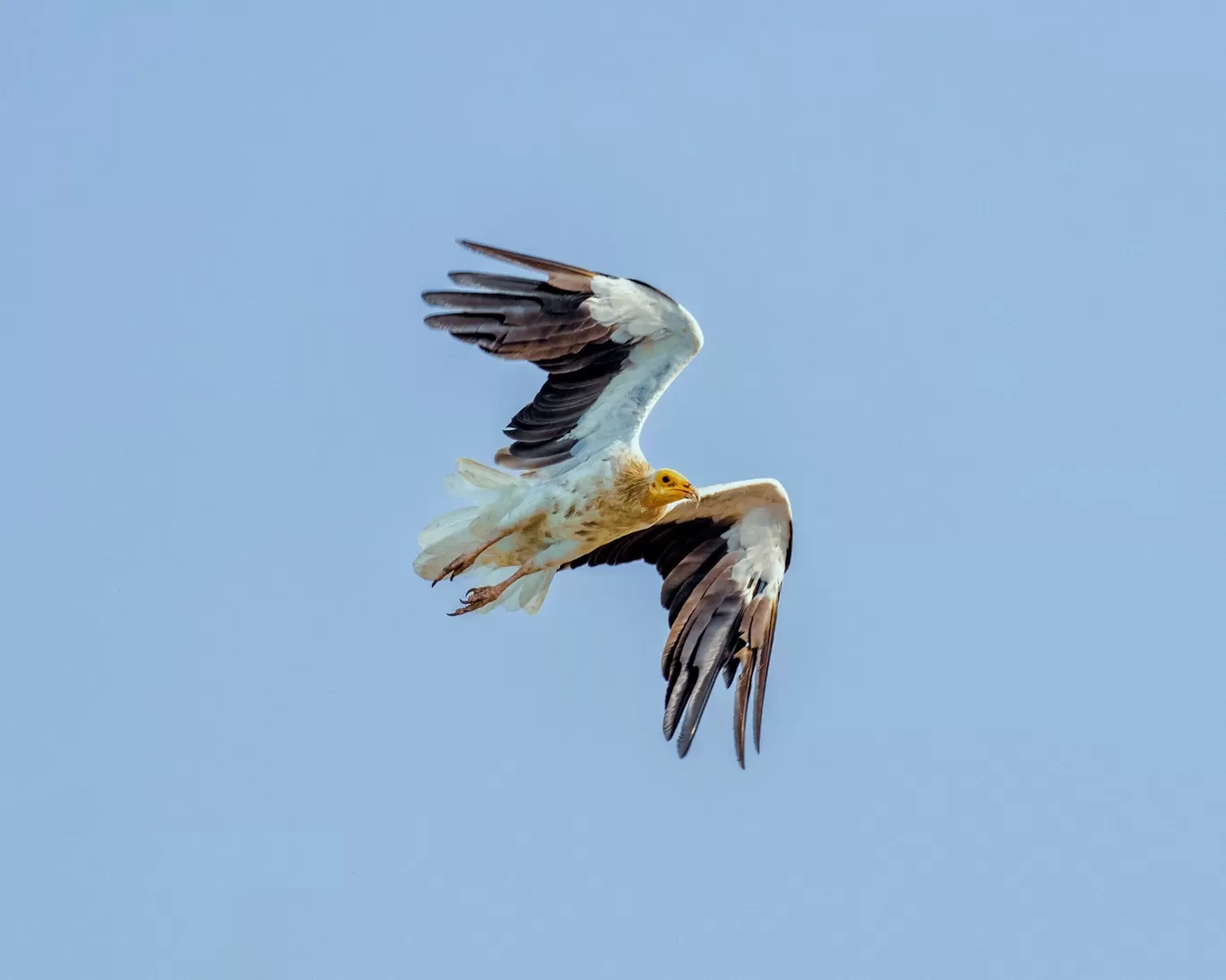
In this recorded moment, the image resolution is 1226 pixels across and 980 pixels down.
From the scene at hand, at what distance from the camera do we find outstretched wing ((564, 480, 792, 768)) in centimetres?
1188

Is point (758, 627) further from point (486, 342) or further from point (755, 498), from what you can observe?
point (486, 342)

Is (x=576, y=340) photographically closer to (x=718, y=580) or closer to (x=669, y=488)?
(x=669, y=488)

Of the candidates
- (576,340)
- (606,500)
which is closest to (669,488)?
(606,500)

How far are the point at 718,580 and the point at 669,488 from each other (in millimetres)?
1188

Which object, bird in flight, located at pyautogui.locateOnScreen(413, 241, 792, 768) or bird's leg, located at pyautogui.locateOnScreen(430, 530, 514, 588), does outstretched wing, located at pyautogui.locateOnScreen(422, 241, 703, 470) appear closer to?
bird in flight, located at pyautogui.locateOnScreen(413, 241, 792, 768)

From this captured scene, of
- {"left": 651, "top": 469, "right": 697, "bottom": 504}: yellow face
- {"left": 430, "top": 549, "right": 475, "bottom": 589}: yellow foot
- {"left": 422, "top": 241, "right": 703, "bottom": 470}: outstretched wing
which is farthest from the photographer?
{"left": 430, "top": 549, "right": 475, "bottom": 589}: yellow foot

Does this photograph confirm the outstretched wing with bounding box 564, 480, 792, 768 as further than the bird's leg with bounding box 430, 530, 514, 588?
Yes

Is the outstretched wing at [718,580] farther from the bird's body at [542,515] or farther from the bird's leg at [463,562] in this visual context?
the bird's leg at [463,562]

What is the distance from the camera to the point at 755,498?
474 inches

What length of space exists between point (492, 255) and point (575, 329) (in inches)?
35.6

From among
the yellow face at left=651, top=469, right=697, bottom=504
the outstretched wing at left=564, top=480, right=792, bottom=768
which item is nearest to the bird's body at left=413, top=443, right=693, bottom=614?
the yellow face at left=651, top=469, right=697, bottom=504

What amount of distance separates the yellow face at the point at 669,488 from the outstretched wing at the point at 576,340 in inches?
12.4

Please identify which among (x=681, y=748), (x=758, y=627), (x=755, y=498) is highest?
(x=755, y=498)

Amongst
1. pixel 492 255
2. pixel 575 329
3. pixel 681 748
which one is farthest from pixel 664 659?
pixel 492 255
